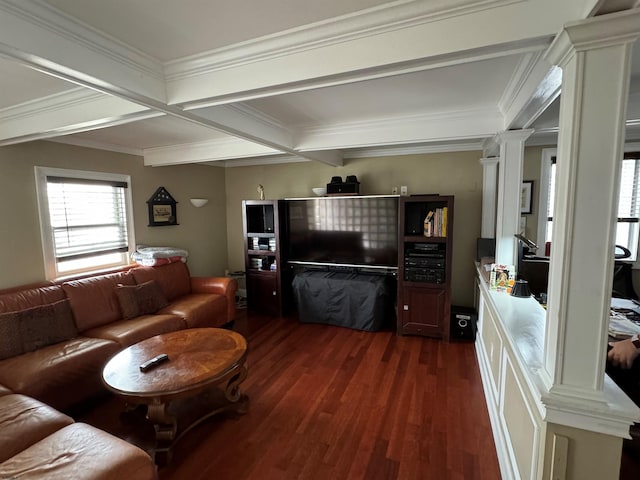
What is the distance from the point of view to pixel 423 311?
3684mm

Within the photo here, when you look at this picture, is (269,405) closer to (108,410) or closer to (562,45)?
(108,410)

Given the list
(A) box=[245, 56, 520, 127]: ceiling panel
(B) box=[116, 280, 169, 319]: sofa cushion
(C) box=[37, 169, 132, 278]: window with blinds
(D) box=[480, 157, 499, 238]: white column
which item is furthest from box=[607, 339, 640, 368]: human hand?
(C) box=[37, 169, 132, 278]: window with blinds

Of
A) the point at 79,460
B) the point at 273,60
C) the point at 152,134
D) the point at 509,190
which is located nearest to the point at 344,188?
the point at 509,190

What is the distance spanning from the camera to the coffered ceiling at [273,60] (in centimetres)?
124

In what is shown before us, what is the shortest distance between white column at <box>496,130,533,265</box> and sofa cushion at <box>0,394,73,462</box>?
10.9ft

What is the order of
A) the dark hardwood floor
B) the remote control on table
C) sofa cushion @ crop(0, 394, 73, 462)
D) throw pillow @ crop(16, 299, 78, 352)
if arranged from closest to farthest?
sofa cushion @ crop(0, 394, 73, 462) < the dark hardwood floor < the remote control on table < throw pillow @ crop(16, 299, 78, 352)

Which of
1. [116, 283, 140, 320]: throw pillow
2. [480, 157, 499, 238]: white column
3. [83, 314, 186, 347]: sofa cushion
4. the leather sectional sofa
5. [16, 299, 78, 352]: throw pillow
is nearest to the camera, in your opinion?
the leather sectional sofa

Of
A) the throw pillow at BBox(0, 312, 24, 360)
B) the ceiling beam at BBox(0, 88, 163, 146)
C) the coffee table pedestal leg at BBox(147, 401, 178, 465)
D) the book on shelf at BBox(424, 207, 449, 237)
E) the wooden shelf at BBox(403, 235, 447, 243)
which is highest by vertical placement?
the ceiling beam at BBox(0, 88, 163, 146)

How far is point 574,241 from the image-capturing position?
1.15m

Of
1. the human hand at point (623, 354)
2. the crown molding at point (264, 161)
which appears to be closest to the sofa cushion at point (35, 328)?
the crown molding at point (264, 161)

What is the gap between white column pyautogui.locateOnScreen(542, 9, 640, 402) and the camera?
1071mm

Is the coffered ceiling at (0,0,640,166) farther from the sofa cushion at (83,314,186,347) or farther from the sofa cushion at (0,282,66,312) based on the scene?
the sofa cushion at (83,314,186,347)

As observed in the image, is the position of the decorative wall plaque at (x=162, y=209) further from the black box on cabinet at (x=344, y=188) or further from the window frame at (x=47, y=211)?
the black box on cabinet at (x=344, y=188)

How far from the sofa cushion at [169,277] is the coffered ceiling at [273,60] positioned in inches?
67.5
